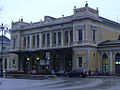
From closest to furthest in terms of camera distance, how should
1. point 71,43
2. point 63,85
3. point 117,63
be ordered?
point 63,85 → point 117,63 → point 71,43

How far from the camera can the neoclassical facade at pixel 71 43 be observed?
53.1 meters

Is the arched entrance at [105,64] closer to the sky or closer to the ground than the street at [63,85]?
closer to the sky

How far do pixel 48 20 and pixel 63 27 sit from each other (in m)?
5.76

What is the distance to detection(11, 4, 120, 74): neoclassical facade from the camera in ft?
174

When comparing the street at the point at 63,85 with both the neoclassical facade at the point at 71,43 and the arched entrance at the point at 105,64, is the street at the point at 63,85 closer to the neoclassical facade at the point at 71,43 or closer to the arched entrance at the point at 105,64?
the neoclassical facade at the point at 71,43

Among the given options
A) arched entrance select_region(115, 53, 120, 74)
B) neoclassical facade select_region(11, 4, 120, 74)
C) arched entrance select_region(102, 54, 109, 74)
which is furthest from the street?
arched entrance select_region(102, 54, 109, 74)

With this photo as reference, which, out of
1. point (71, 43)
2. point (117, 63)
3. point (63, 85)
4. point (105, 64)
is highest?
point (71, 43)

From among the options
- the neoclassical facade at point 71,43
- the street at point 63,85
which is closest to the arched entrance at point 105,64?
the neoclassical facade at point 71,43

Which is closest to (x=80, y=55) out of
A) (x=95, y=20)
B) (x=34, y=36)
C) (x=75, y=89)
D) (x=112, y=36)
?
(x=95, y=20)

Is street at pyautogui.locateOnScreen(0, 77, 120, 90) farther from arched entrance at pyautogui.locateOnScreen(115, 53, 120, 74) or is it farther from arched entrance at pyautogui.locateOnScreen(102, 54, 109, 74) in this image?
arched entrance at pyautogui.locateOnScreen(102, 54, 109, 74)

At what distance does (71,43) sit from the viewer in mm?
56562

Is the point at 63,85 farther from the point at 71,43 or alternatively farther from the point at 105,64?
the point at 71,43

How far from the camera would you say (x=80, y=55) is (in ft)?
176

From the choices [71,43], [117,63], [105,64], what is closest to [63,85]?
[117,63]
